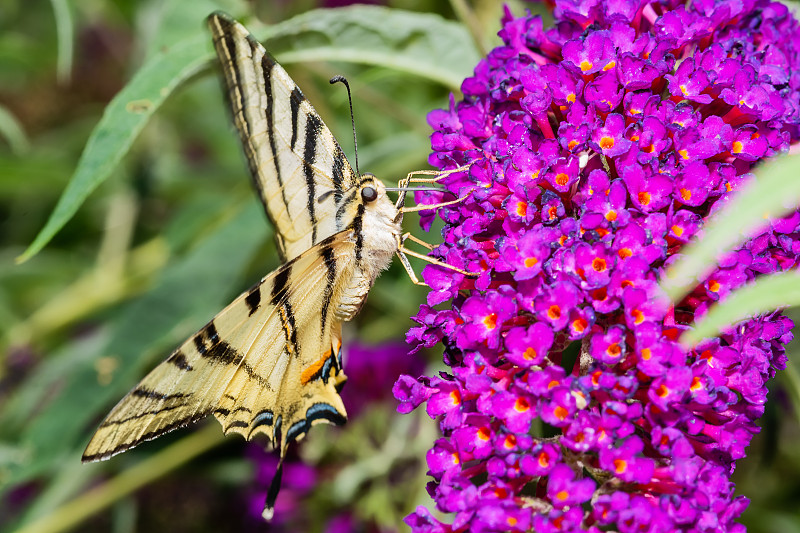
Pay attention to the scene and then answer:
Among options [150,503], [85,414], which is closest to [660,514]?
[85,414]

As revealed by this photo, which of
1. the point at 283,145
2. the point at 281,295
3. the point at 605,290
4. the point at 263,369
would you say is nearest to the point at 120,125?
the point at 283,145

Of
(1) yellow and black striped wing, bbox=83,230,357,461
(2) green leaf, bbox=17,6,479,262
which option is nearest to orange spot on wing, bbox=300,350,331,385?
(1) yellow and black striped wing, bbox=83,230,357,461

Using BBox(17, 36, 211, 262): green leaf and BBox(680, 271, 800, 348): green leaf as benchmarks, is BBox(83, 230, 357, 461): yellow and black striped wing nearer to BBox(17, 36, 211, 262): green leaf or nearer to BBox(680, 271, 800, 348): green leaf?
BBox(17, 36, 211, 262): green leaf

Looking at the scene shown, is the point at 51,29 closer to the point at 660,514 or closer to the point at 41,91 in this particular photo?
the point at 41,91

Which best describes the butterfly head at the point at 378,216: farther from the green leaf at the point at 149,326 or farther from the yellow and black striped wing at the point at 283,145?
the green leaf at the point at 149,326

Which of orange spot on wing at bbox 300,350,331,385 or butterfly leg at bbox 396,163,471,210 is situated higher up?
butterfly leg at bbox 396,163,471,210

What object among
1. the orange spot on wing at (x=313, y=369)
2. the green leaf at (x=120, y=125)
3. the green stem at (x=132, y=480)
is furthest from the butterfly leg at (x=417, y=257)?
the green stem at (x=132, y=480)

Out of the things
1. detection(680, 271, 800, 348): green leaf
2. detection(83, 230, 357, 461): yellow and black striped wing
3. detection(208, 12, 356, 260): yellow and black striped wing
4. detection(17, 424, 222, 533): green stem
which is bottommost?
detection(680, 271, 800, 348): green leaf
